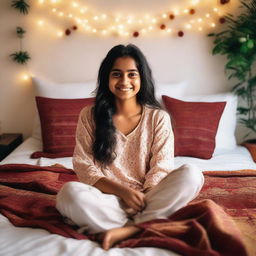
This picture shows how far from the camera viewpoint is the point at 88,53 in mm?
2963

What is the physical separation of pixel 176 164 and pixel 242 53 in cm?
107

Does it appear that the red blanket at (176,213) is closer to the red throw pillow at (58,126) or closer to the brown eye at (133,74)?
the red throw pillow at (58,126)

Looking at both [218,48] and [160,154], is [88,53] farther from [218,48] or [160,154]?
[160,154]

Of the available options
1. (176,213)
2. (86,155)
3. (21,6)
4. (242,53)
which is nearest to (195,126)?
(242,53)

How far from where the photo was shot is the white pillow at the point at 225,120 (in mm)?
2668

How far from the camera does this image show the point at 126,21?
290 cm

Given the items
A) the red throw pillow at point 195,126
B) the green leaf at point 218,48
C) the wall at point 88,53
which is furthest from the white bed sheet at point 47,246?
the green leaf at point 218,48

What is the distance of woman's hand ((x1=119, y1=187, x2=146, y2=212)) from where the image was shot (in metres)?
1.44

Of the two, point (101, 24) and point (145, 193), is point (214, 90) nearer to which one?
point (101, 24)

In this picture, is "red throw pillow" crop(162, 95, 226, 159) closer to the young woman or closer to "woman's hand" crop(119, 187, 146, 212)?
the young woman

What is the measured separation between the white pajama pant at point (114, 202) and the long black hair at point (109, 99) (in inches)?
10.5

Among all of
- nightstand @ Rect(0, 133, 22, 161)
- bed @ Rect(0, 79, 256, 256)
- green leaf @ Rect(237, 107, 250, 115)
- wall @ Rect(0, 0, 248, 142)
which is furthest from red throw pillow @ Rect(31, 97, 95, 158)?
green leaf @ Rect(237, 107, 250, 115)

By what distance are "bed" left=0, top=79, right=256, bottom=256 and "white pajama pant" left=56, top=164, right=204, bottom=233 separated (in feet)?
0.20

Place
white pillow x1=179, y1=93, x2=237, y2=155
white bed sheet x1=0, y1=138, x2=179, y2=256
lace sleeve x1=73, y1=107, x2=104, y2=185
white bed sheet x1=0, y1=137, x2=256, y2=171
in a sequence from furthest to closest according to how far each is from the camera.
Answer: white pillow x1=179, y1=93, x2=237, y2=155 → white bed sheet x1=0, y1=137, x2=256, y2=171 → lace sleeve x1=73, y1=107, x2=104, y2=185 → white bed sheet x1=0, y1=138, x2=179, y2=256
